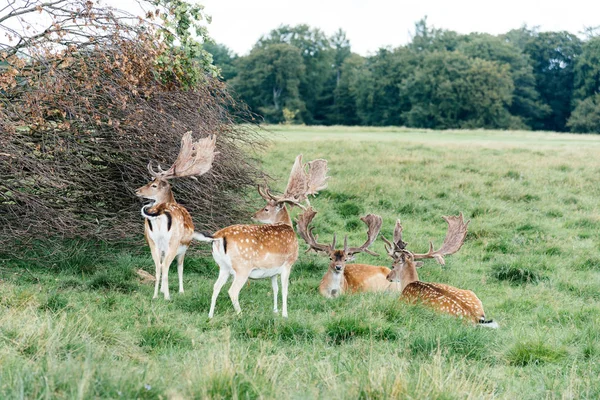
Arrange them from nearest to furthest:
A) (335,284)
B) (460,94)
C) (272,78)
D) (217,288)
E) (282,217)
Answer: (217,288) < (282,217) < (335,284) < (460,94) < (272,78)

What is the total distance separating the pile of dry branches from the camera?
7891 mm

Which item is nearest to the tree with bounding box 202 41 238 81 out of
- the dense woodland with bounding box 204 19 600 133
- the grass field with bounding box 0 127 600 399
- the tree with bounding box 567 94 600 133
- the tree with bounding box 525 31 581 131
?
the dense woodland with bounding box 204 19 600 133

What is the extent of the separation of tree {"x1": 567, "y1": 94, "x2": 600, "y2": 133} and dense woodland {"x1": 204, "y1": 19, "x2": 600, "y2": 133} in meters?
0.08

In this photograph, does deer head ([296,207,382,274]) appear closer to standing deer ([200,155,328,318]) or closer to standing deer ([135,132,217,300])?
standing deer ([200,155,328,318])

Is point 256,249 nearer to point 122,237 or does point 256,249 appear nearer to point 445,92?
point 122,237

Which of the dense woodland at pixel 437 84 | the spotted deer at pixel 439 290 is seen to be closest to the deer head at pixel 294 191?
the spotted deer at pixel 439 290

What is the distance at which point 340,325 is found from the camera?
19.2ft

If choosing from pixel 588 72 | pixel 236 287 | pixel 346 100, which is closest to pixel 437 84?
pixel 346 100

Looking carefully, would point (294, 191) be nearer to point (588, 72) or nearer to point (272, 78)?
point (272, 78)

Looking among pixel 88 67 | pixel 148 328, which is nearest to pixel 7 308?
pixel 148 328

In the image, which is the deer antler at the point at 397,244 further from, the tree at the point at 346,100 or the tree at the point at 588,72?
the tree at the point at 588,72

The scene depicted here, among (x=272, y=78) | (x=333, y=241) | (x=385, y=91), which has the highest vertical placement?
(x=272, y=78)

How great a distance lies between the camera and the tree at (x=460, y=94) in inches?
2212

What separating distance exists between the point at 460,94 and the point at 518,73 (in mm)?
9522
